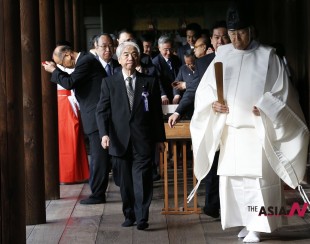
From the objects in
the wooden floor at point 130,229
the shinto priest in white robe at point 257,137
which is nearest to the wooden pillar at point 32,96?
the wooden floor at point 130,229

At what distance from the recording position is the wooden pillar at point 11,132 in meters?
5.84

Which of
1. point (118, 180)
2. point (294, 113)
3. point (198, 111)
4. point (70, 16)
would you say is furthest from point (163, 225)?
point (70, 16)

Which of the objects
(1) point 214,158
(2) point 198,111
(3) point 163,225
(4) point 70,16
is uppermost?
(4) point 70,16

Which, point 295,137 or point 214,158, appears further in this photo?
point 214,158

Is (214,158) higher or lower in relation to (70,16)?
lower

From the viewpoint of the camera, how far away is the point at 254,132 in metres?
6.56

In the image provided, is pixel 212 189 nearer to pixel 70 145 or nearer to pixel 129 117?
pixel 129 117

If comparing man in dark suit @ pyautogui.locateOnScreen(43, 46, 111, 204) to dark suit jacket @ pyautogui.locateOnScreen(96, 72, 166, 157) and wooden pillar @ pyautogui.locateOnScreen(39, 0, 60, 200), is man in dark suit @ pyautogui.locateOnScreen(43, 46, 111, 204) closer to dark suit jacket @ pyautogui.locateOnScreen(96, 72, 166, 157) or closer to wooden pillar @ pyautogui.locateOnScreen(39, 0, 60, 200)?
wooden pillar @ pyautogui.locateOnScreen(39, 0, 60, 200)

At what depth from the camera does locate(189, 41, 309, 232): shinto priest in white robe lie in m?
6.46

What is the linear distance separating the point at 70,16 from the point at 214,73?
8.61 meters

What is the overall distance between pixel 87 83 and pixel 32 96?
1.03 metres

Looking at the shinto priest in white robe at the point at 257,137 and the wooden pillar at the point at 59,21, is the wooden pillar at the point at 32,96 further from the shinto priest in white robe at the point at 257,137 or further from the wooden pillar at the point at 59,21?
the wooden pillar at the point at 59,21

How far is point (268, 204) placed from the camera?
6496 mm

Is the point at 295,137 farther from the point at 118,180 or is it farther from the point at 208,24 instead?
the point at 208,24
